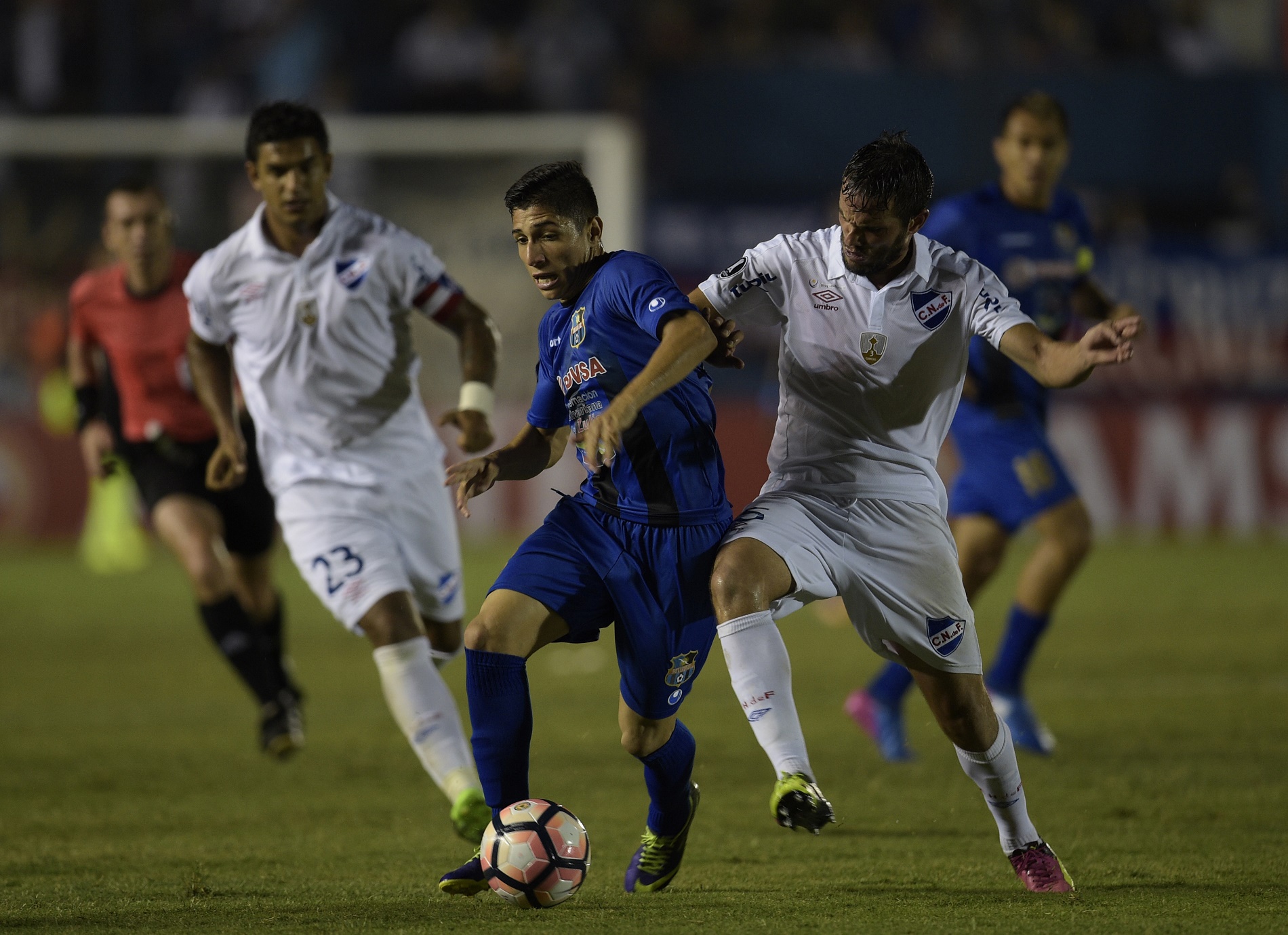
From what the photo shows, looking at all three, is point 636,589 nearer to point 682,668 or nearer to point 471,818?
point 682,668

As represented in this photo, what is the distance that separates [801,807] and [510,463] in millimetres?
1251

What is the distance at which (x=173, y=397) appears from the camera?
7488mm

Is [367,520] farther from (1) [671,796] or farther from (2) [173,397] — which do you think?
(2) [173,397]

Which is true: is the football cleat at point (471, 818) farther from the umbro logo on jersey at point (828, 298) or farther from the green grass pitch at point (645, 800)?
the umbro logo on jersey at point (828, 298)

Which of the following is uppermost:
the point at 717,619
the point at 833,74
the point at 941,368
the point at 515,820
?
the point at 833,74

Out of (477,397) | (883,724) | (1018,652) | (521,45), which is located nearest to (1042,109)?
(1018,652)

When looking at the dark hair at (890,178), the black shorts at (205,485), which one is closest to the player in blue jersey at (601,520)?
the dark hair at (890,178)

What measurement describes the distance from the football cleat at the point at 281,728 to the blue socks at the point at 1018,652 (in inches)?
114

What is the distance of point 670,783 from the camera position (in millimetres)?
4730

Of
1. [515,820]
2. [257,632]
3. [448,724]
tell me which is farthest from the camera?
[257,632]

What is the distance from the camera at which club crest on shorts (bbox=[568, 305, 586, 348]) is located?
14.9 feet

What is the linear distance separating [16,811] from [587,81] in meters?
Result: 12.8

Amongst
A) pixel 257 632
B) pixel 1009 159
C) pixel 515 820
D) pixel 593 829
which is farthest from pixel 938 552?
pixel 257 632

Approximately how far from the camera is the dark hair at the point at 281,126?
18.8 ft
